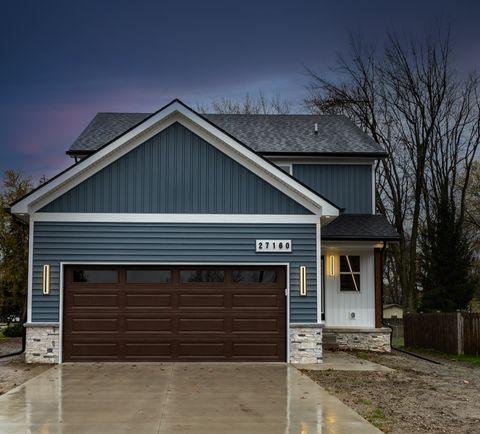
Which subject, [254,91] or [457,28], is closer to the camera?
[457,28]

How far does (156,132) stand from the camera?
1639 centimetres

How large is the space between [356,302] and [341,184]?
358 centimetres

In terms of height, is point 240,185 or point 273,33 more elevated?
point 273,33

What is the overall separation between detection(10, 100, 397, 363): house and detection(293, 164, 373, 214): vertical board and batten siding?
4.88m

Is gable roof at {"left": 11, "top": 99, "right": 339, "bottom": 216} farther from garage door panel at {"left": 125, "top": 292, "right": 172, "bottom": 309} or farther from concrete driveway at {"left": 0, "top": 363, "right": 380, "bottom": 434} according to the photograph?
concrete driveway at {"left": 0, "top": 363, "right": 380, "bottom": 434}

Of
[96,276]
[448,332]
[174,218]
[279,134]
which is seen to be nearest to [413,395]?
[174,218]

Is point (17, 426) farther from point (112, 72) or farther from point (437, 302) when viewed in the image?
point (437, 302)

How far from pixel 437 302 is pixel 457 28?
12.9 metres

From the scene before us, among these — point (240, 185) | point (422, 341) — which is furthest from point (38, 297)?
point (422, 341)

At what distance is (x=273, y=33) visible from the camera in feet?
70.4

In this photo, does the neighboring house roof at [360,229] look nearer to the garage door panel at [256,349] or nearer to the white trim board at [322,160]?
the white trim board at [322,160]

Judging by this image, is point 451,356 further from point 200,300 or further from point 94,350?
point 94,350

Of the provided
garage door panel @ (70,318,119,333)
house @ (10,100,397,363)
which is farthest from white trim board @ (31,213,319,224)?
garage door panel @ (70,318,119,333)

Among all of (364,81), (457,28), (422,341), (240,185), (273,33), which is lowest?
(422,341)
